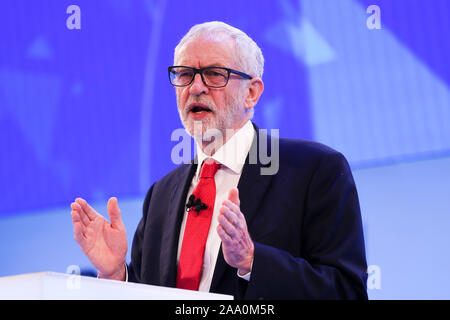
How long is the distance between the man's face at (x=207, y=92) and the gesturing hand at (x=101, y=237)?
0.43 m

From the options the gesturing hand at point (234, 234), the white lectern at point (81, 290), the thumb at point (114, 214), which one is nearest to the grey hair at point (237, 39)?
the thumb at point (114, 214)

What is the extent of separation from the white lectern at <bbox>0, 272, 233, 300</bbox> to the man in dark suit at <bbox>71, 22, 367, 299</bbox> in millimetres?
445

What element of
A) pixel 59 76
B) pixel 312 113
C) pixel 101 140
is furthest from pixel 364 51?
pixel 59 76

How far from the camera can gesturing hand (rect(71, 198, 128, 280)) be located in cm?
172

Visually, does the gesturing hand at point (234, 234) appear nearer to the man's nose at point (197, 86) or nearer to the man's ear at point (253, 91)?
the man's nose at point (197, 86)

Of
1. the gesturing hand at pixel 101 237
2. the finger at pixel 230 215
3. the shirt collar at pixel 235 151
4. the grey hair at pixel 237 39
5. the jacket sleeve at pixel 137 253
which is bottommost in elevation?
the jacket sleeve at pixel 137 253

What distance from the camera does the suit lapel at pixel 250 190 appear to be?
5.59 feet

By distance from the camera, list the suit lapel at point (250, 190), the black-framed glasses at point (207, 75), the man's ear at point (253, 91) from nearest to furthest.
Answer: the suit lapel at point (250, 190)
the black-framed glasses at point (207, 75)
the man's ear at point (253, 91)

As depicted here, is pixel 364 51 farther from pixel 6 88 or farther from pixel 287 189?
pixel 6 88

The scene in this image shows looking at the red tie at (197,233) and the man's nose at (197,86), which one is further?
the man's nose at (197,86)

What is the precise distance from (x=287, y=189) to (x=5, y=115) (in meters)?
2.10

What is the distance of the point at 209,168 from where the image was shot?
1.92 m

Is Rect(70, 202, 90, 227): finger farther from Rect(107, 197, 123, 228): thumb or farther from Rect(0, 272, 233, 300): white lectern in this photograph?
Rect(0, 272, 233, 300): white lectern

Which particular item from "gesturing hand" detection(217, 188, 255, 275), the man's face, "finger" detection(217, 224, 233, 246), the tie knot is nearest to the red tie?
the tie knot
